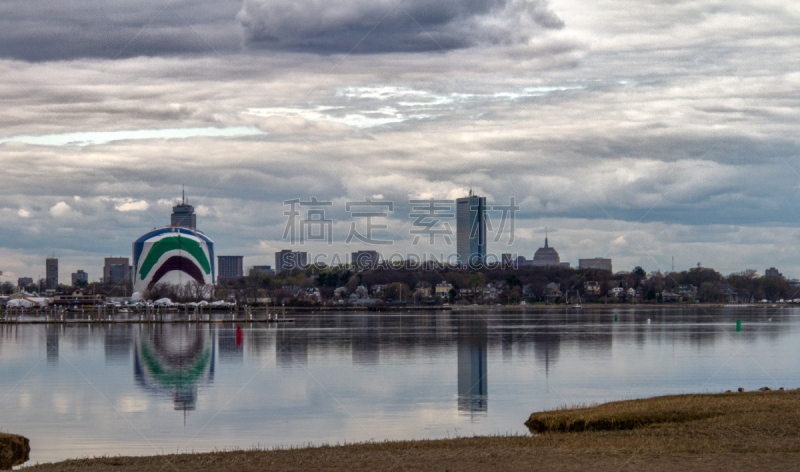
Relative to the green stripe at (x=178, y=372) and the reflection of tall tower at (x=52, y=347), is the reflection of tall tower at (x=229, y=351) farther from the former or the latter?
the reflection of tall tower at (x=52, y=347)

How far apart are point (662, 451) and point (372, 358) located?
2990 centimetres

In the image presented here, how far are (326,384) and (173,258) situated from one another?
12959 centimetres

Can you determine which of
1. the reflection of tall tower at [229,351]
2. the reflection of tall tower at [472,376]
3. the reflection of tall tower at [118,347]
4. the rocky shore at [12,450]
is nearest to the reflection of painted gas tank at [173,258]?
the reflection of tall tower at [118,347]

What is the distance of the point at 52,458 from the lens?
60.5ft

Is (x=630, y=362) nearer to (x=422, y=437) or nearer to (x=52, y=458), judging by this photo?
(x=422, y=437)

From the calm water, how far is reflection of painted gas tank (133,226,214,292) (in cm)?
9780

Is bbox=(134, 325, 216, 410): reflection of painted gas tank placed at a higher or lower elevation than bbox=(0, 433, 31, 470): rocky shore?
lower

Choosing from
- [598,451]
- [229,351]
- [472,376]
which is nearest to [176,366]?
[229,351]

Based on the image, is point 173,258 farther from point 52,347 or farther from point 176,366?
point 176,366

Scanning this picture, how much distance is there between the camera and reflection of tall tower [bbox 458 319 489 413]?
2640 cm

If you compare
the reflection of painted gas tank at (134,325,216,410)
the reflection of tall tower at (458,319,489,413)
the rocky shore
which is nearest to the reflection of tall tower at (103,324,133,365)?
the reflection of painted gas tank at (134,325,216,410)

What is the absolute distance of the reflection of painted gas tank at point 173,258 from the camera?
15588 centimetres

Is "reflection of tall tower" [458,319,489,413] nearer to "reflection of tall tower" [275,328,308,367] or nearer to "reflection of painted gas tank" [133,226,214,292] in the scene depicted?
"reflection of tall tower" [275,328,308,367]

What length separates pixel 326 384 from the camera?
3250 cm
